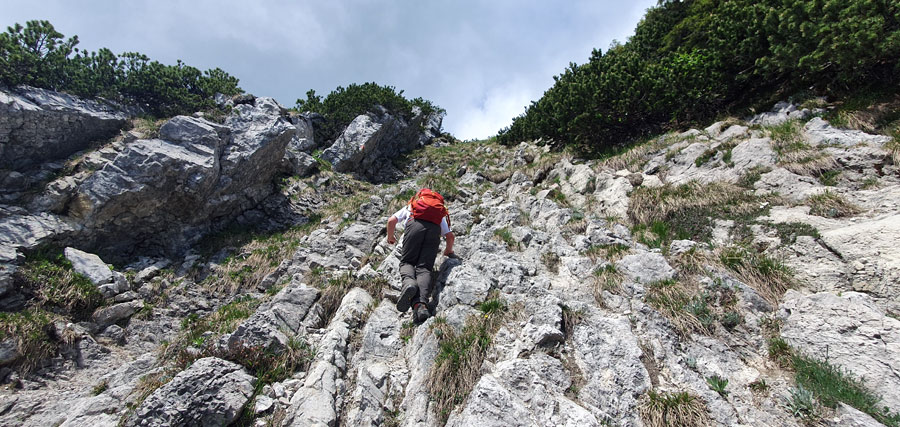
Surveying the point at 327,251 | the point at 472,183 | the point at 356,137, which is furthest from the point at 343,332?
the point at 356,137

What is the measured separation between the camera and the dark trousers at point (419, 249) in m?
6.45

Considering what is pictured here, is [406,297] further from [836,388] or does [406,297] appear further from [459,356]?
[836,388]

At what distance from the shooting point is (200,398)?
14.9 feet

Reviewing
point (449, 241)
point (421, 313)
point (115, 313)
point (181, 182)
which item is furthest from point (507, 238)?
point (181, 182)

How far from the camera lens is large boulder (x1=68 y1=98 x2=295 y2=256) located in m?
10.3

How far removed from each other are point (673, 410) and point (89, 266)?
1311 centimetres

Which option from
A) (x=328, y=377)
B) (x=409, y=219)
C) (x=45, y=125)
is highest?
(x=45, y=125)

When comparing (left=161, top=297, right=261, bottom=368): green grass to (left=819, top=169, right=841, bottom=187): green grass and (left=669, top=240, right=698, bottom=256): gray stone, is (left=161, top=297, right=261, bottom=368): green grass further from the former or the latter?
(left=819, top=169, right=841, bottom=187): green grass

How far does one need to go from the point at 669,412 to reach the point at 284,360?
5.22 metres

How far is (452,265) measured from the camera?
696 centimetres

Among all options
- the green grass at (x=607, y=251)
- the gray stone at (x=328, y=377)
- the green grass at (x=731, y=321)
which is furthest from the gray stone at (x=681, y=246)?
the gray stone at (x=328, y=377)

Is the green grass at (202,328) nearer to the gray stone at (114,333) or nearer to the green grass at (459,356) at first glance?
the gray stone at (114,333)

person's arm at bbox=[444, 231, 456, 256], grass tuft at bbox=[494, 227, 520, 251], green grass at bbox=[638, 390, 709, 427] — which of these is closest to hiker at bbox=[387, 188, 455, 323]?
person's arm at bbox=[444, 231, 456, 256]

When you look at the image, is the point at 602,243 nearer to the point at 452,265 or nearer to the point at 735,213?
the point at 735,213
